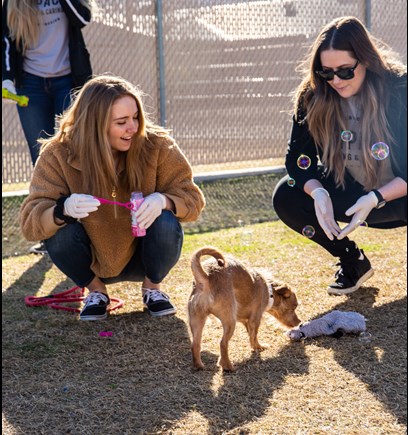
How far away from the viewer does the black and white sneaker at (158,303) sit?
4168 mm

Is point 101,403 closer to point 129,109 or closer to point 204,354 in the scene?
point 204,354

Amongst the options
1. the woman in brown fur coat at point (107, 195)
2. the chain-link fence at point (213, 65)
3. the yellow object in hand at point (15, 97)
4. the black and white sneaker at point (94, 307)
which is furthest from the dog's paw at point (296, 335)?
the chain-link fence at point (213, 65)

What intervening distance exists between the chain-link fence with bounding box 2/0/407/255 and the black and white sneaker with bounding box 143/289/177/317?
2496mm

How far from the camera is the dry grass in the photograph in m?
2.90

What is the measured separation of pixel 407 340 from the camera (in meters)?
3.65

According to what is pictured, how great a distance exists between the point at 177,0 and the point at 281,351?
452cm

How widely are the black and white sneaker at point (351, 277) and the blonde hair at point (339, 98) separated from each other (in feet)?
1.55

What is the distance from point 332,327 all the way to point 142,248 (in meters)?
1.05

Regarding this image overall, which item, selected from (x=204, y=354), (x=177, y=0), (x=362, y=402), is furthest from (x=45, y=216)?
(x=177, y=0)

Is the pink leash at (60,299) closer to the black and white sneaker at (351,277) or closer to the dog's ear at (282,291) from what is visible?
the dog's ear at (282,291)

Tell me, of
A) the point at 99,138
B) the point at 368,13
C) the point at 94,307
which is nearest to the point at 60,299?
the point at 94,307

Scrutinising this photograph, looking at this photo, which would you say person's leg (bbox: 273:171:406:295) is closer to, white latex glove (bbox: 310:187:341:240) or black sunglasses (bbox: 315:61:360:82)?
white latex glove (bbox: 310:187:341:240)

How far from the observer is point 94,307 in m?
4.14

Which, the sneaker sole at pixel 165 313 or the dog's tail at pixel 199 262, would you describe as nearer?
the dog's tail at pixel 199 262
